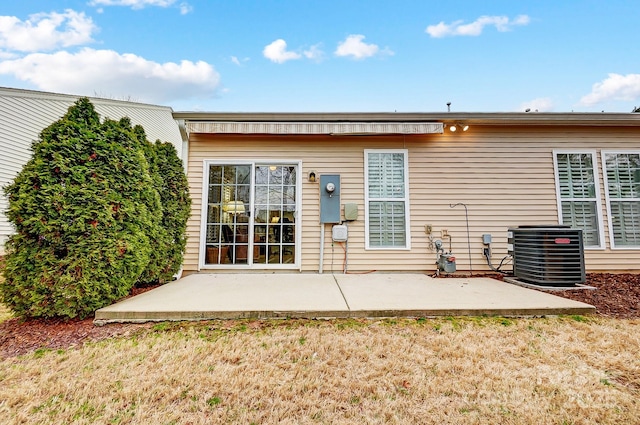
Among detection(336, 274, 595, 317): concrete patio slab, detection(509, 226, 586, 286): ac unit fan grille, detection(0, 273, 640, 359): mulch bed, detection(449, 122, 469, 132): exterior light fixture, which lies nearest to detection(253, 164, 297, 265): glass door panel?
detection(336, 274, 595, 317): concrete patio slab

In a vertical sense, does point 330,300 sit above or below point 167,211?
below

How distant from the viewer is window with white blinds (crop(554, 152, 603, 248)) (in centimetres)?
455

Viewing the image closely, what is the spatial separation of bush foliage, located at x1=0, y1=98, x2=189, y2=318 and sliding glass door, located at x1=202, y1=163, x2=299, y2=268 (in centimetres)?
170

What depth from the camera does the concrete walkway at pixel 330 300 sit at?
2.51m

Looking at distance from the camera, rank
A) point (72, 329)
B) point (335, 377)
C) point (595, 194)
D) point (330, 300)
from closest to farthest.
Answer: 1. point (335, 377)
2. point (72, 329)
3. point (330, 300)
4. point (595, 194)

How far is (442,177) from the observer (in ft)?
15.5

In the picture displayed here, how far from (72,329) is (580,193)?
7.06 m

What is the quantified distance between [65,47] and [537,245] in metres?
15.9

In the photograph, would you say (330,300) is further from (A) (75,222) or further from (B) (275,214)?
(A) (75,222)

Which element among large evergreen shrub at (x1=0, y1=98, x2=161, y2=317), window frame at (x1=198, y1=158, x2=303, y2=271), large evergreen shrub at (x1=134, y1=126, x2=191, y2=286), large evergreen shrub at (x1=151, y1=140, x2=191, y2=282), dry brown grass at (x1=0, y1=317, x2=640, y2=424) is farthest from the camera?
window frame at (x1=198, y1=158, x2=303, y2=271)

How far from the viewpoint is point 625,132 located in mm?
4668

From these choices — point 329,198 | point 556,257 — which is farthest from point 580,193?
point 329,198

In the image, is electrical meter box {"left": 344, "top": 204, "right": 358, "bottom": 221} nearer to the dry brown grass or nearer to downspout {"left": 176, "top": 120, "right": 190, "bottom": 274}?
the dry brown grass

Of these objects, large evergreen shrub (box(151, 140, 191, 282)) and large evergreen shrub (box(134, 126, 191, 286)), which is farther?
large evergreen shrub (box(151, 140, 191, 282))
